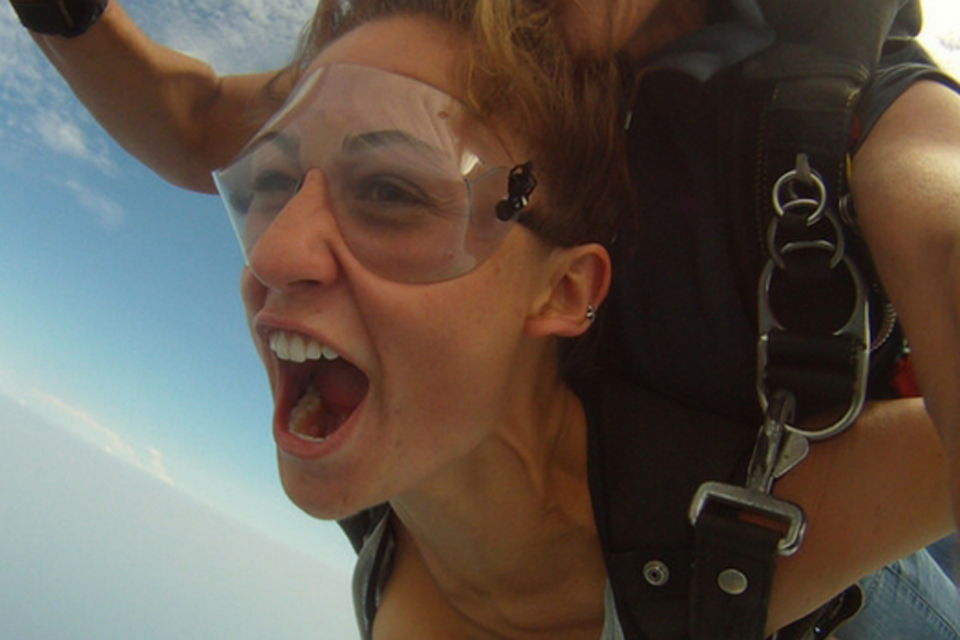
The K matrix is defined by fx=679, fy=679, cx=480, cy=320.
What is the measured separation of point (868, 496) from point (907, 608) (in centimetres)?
50

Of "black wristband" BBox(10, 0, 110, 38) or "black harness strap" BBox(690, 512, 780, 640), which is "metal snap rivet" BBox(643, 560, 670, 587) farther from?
"black wristband" BBox(10, 0, 110, 38)

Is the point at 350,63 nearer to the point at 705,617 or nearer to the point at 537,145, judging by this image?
the point at 537,145

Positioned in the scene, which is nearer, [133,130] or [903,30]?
[903,30]

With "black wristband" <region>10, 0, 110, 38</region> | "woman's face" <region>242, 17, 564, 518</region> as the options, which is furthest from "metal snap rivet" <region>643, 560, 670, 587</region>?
"black wristband" <region>10, 0, 110, 38</region>

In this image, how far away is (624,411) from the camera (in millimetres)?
871

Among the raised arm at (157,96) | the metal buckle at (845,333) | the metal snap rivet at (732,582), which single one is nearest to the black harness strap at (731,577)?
the metal snap rivet at (732,582)

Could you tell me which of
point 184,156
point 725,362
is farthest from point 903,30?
point 184,156

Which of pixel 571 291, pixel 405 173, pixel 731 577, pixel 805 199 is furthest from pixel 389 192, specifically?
pixel 731 577

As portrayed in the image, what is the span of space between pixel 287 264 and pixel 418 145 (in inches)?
7.2

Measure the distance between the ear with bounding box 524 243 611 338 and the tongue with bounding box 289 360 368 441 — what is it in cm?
23

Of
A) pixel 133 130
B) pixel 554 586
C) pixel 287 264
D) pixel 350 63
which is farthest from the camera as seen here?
pixel 133 130

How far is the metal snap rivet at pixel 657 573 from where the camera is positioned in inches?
29.8

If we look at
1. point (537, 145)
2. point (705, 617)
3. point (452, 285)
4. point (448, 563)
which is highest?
point (537, 145)

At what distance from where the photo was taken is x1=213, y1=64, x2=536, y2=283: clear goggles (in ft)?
2.32
